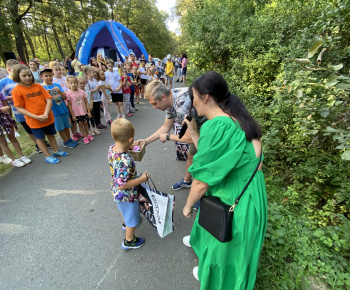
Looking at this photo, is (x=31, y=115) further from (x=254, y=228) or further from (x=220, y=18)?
(x=220, y=18)

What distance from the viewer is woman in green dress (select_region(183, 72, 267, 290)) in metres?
1.17

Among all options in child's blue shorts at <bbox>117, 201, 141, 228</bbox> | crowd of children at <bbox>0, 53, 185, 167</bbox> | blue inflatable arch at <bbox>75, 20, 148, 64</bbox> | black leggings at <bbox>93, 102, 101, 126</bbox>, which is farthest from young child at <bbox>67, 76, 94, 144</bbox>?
blue inflatable arch at <bbox>75, 20, 148, 64</bbox>

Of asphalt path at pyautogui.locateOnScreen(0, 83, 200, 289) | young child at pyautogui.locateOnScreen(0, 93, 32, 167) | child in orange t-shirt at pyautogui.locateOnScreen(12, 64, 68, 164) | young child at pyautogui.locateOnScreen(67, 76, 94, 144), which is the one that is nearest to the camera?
asphalt path at pyautogui.locateOnScreen(0, 83, 200, 289)

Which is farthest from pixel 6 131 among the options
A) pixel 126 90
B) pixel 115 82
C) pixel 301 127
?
pixel 301 127

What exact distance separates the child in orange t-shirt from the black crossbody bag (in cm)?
383

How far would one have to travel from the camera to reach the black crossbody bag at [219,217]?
1.23m

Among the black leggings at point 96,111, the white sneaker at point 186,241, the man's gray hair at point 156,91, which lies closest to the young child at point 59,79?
the black leggings at point 96,111

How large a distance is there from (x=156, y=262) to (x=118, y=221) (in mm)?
827

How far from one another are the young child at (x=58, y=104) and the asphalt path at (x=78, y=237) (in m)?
1.09

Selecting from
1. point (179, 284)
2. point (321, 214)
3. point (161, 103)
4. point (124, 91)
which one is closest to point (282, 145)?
point (321, 214)

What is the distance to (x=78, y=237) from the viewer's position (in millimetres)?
2406

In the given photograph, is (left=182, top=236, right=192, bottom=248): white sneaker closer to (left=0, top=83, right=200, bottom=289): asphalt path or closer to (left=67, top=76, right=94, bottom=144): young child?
(left=0, top=83, right=200, bottom=289): asphalt path

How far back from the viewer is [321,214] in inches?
85.4

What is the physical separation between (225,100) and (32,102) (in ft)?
12.9
